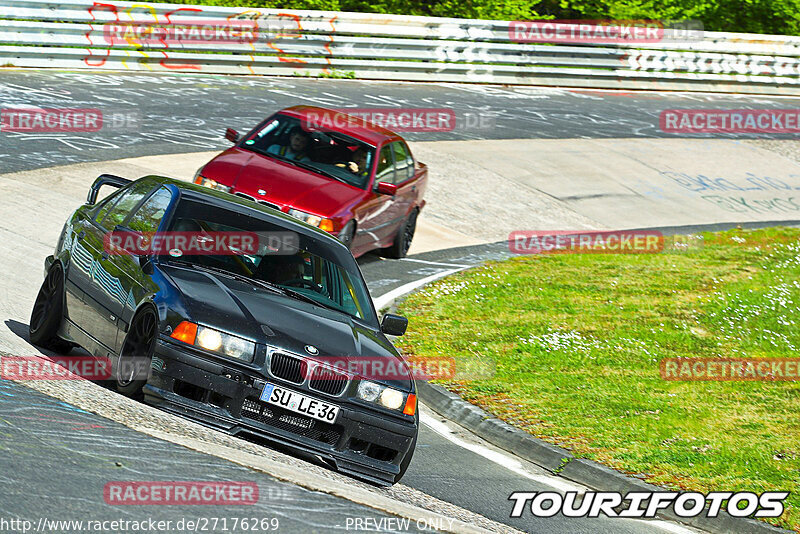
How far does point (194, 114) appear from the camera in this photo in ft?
67.5

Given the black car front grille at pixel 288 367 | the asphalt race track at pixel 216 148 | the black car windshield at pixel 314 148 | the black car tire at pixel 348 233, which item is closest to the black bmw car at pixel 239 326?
the black car front grille at pixel 288 367

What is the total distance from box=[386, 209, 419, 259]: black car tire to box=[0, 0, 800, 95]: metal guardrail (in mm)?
10151

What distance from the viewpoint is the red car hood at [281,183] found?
12.1 metres

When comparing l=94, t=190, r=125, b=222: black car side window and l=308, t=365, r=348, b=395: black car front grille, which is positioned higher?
l=94, t=190, r=125, b=222: black car side window

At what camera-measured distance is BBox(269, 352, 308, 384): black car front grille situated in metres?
6.50

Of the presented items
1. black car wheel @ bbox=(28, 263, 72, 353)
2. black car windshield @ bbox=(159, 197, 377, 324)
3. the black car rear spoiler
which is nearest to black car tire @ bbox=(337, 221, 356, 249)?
the black car rear spoiler

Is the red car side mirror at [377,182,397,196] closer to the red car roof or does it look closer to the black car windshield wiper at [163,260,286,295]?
the red car roof

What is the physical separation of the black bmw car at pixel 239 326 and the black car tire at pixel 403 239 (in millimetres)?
6447

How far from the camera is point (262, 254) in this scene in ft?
25.1

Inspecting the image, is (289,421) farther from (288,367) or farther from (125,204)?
(125,204)

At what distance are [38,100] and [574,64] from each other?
15.5 metres

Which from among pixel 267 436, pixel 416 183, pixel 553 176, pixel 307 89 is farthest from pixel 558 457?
pixel 307 89

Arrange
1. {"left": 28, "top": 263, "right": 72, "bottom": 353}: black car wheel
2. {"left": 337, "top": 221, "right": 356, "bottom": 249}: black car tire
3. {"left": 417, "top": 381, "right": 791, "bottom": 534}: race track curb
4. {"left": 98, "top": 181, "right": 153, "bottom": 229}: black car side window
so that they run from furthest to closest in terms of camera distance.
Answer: {"left": 337, "top": 221, "right": 356, "bottom": 249}: black car tire, {"left": 98, "top": 181, "right": 153, "bottom": 229}: black car side window, {"left": 28, "top": 263, "right": 72, "bottom": 353}: black car wheel, {"left": 417, "top": 381, "right": 791, "bottom": 534}: race track curb

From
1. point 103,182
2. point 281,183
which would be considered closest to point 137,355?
point 103,182
